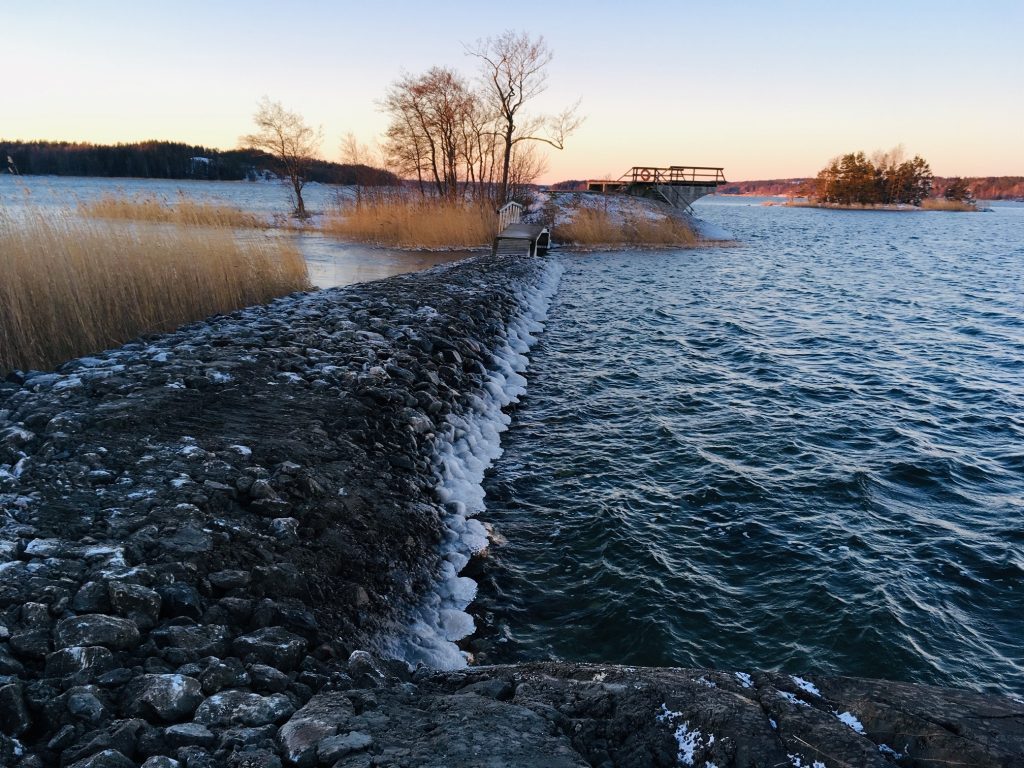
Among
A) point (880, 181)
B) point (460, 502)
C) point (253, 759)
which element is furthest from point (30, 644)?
point (880, 181)

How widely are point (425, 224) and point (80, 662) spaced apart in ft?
74.9

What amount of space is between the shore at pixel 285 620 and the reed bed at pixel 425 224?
1862 centimetres

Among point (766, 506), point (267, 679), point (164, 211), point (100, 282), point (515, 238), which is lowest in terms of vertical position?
point (766, 506)

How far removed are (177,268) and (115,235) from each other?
0.99m

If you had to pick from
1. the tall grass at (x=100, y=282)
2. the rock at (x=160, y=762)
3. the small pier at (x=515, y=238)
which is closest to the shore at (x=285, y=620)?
the rock at (x=160, y=762)

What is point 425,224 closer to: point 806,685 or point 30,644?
point 30,644

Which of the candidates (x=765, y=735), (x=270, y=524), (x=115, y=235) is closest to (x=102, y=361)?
(x=115, y=235)

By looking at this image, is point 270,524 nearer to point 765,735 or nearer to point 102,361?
point 765,735

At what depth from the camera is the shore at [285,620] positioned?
7.21 ft

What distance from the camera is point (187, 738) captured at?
2.10m

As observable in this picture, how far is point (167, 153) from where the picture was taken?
6775cm

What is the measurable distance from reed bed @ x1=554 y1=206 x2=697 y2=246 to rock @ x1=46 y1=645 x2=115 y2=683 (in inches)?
1128

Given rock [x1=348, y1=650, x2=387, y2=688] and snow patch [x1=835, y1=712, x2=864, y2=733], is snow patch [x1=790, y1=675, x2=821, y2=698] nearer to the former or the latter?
snow patch [x1=835, y1=712, x2=864, y2=733]

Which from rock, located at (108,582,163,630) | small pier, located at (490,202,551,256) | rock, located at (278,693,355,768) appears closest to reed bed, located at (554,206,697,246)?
small pier, located at (490,202,551,256)
